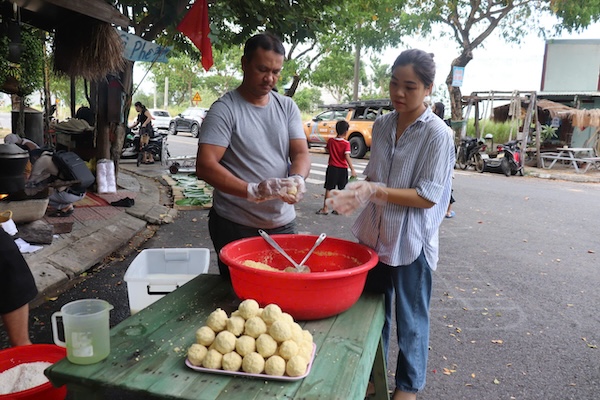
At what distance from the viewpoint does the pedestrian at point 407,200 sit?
1924 mm

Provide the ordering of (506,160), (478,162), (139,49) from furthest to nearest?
(478,162) → (506,160) → (139,49)

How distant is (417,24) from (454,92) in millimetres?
2940

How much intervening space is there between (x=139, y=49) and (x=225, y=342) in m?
6.23

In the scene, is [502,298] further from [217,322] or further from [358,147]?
[358,147]

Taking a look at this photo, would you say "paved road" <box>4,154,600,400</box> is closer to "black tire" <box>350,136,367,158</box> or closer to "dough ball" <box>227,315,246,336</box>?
"dough ball" <box>227,315,246,336</box>

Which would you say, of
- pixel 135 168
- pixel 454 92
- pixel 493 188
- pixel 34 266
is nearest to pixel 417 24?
pixel 454 92

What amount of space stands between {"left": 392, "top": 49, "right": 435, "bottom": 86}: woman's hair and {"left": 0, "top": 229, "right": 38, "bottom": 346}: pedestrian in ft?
6.83

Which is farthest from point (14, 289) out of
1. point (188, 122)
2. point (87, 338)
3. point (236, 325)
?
point (188, 122)

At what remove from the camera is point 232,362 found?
137cm

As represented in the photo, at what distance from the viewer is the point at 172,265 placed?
3.19m

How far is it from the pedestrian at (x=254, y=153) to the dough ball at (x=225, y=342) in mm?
705

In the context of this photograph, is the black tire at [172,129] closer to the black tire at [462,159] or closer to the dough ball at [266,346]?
the black tire at [462,159]

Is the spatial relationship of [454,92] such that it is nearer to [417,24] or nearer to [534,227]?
[417,24]

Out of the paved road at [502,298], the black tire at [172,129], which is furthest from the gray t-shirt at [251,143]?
the black tire at [172,129]
